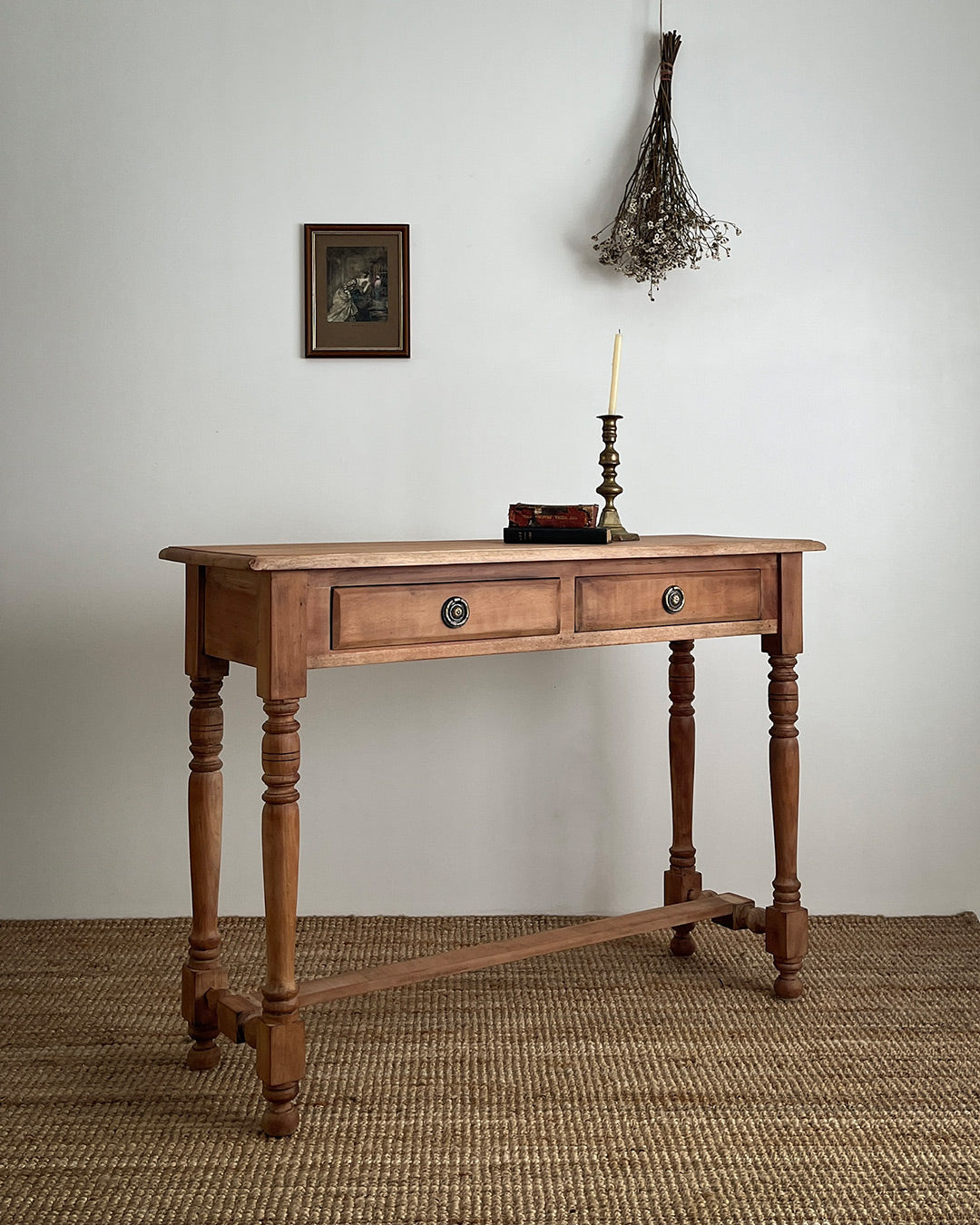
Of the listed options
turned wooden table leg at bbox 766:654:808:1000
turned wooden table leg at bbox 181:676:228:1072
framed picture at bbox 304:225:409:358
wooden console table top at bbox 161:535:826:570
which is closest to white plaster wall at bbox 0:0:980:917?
framed picture at bbox 304:225:409:358

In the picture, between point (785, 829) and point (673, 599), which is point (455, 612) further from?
point (785, 829)

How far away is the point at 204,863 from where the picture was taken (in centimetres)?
212

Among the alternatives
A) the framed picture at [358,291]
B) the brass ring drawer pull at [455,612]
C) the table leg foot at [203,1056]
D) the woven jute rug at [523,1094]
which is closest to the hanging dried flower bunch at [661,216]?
the framed picture at [358,291]

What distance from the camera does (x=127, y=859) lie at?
2.92 meters

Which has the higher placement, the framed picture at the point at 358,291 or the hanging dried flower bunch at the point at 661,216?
the hanging dried flower bunch at the point at 661,216

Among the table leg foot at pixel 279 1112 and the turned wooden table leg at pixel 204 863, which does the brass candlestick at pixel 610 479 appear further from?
the table leg foot at pixel 279 1112

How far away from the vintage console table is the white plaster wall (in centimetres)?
58

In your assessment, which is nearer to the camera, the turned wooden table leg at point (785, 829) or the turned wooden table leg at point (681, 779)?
the turned wooden table leg at point (785, 829)

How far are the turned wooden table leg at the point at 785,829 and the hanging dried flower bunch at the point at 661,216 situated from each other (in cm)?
107

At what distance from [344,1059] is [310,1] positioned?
2.49 metres

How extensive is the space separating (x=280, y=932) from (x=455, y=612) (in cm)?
62

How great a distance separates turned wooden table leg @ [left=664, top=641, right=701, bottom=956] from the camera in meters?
2.69

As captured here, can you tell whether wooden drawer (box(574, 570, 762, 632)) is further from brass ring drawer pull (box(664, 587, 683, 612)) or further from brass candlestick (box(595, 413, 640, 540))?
brass candlestick (box(595, 413, 640, 540))

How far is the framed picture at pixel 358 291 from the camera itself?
2834 millimetres
